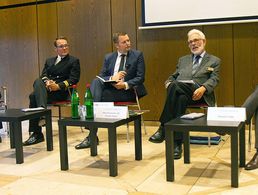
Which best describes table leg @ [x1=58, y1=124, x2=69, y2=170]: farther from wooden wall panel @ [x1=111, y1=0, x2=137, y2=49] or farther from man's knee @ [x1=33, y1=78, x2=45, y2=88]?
wooden wall panel @ [x1=111, y1=0, x2=137, y2=49]

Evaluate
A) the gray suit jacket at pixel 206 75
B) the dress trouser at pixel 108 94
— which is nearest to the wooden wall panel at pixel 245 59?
the gray suit jacket at pixel 206 75

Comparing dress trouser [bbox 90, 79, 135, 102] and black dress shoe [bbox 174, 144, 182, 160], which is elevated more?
dress trouser [bbox 90, 79, 135, 102]

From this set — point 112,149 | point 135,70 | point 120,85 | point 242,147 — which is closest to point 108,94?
point 120,85

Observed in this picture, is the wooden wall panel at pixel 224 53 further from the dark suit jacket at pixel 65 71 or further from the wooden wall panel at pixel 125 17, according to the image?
the dark suit jacket at pixel 65 71

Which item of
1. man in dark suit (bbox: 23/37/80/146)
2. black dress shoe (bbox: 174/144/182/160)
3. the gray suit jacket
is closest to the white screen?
the gray suit jacket

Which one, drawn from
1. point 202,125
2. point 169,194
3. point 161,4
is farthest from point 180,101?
point 161,4

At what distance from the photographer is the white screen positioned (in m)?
4.02

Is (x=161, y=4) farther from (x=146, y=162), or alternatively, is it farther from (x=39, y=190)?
(x=39, y=190)

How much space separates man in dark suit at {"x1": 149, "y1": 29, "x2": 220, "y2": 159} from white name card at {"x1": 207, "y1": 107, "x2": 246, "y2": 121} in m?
0.58

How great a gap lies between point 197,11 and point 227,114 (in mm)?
2093

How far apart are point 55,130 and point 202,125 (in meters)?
2.69

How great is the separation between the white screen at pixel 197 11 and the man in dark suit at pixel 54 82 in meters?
1.05

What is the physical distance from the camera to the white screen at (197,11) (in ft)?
13.2

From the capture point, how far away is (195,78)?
349 cm
